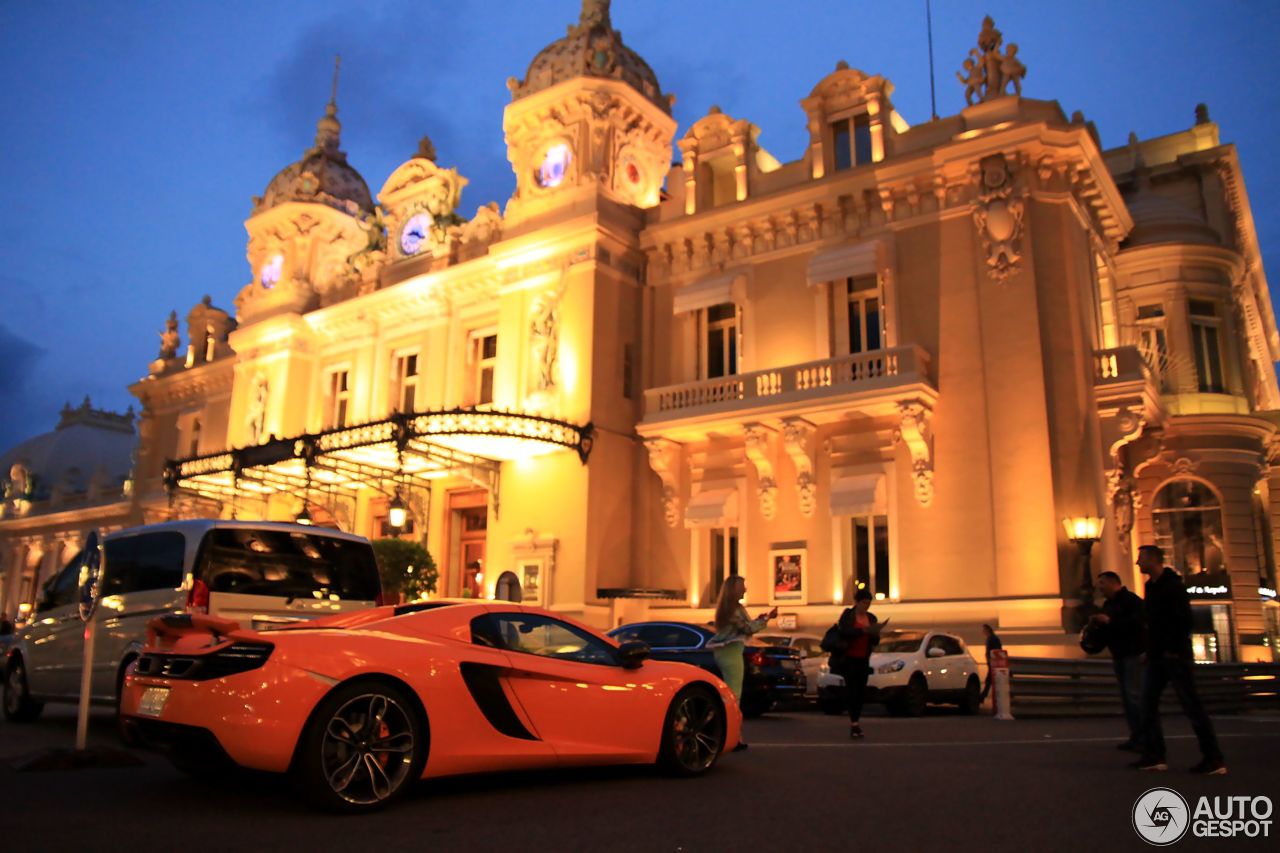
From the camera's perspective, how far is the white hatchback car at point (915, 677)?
52.2ft

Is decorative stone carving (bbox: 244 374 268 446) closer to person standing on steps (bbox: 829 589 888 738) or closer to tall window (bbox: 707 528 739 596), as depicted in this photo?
tall window (bbox: 707 528 739 596)

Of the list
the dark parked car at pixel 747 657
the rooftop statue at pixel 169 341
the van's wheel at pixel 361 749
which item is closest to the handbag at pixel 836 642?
the dark parked car at pixel 747 657

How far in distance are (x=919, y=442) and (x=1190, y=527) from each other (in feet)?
27.1

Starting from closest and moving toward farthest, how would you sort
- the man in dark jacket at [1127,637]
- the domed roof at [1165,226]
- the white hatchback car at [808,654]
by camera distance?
the man in dark jacket at [1127,637]
the white hatchback car at [808,654]
the domed roof at [1165,226]

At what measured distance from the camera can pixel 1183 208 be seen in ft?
86.2

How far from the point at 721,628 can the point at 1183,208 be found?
875 inches

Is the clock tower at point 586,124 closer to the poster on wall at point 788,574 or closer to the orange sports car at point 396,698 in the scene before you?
the poster on wall at point 788,574

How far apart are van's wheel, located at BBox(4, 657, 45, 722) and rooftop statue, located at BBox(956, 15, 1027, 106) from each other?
20.1 metres

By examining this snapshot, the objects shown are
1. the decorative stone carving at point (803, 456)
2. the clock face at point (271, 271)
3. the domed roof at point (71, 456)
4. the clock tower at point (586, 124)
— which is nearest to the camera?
the decorative stone carving at point (803, 456)

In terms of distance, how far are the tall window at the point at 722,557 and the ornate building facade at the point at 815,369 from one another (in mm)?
82

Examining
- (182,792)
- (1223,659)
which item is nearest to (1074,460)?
(1223,659)

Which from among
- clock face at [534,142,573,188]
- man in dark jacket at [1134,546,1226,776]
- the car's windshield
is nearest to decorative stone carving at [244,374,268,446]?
clock face at [534,142,573,188]

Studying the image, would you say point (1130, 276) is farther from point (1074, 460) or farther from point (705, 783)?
point (705, 783)

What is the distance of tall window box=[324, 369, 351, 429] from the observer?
103 feet
